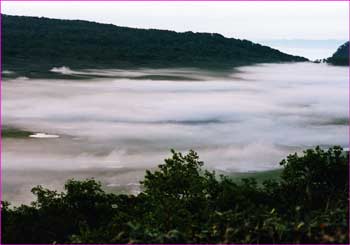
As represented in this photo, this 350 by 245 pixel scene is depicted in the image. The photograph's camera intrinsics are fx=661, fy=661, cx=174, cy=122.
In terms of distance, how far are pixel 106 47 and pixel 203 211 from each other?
513 ft

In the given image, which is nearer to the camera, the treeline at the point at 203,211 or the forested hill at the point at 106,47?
the treeline at the point at 203,211

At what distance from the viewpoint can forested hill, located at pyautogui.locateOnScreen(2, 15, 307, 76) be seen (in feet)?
520

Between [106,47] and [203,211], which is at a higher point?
Answer: [106,47]

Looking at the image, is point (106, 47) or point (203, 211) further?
point (106, 47)

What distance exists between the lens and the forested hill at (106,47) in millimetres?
158500

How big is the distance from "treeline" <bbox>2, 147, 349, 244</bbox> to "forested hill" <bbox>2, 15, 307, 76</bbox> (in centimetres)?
13672

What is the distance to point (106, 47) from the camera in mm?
167750

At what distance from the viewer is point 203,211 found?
13797 mm

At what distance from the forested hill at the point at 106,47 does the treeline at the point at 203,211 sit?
137 metres

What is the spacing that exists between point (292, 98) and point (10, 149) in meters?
108

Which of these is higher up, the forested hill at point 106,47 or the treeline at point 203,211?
the forested hill at point 106,47

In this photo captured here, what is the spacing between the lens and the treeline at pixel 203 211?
9.85 meters

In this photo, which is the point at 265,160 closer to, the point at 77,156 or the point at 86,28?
the point at 77,156

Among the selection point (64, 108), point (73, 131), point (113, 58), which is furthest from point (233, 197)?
point (113, 58)
